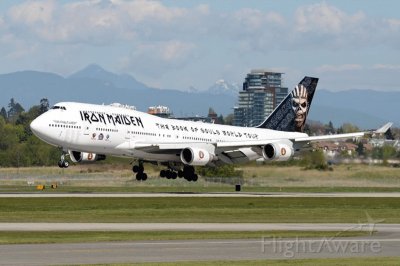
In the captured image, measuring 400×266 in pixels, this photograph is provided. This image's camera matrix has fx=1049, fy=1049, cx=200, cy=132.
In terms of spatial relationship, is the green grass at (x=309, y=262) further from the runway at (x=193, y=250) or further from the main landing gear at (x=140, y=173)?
the main landing gear at (x=140, y=173)

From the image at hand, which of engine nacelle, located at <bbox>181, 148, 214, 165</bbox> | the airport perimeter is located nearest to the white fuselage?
engine nacelle, located at <bbox>181, 148, 214, 165</bbox>

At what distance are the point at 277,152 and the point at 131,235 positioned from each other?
1544 inches

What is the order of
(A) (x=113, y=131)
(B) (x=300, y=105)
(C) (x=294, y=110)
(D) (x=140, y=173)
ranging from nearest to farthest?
(A) (x=113, y=131)
(D) (x=140, y=173)
(C) (x=294, y=110)
(B) (x=300, y=105)

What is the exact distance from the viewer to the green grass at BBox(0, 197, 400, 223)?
51.6 m

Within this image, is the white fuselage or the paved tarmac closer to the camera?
the paved tarmac

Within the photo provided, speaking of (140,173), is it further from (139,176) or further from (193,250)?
(193,250)

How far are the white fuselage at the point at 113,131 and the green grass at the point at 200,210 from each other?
6393 millimetres

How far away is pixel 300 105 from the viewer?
301 ft

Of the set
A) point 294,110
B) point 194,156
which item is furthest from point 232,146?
point 294,110

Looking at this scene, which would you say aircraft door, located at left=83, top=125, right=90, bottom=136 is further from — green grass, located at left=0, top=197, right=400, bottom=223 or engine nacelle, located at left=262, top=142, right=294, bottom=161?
engine nacelle, located at left=262, top=142, right=294, bottom=161

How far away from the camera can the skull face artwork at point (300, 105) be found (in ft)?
299

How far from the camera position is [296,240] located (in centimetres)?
3666

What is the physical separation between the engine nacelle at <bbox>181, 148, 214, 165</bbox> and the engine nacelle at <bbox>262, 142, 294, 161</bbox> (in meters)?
4.59

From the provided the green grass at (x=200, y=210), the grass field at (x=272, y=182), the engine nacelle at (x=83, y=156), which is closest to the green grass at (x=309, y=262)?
the green grass at (x=200, y=210)
